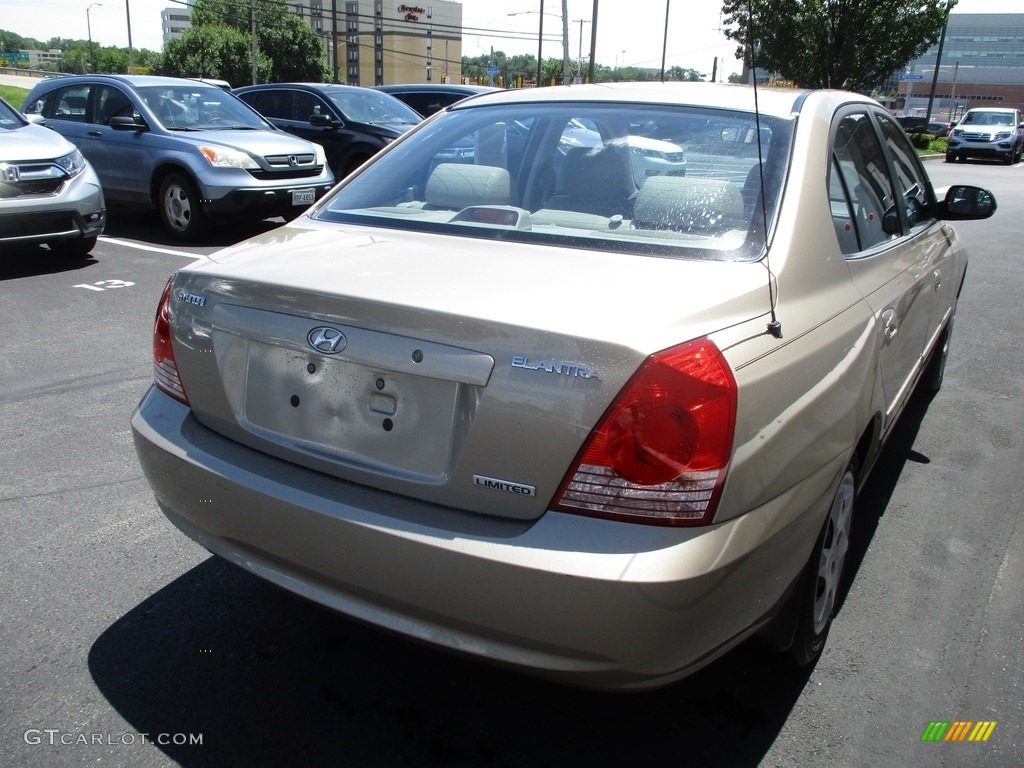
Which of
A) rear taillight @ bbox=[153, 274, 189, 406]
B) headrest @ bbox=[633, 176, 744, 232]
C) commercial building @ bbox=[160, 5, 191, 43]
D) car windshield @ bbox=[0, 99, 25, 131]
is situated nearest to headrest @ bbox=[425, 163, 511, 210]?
headrest @ bbox=[633, 176, 744, 232]

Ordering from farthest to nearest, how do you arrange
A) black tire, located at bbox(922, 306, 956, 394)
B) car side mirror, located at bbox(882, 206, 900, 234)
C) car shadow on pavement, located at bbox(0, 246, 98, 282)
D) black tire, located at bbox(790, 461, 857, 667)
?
car shadow on pavement, located at bbox(0, 246, 98, 282), black tire, located at bbox(922, 306, 956, 394), car side mirror, located at bbox(882, 206, 900, 234), black tire, located at bbox(790, 461, 857, 667)

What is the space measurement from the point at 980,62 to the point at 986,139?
104m

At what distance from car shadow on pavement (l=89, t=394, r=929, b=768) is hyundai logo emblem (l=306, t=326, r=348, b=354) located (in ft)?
2.45

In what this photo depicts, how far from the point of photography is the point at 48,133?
8.23 m

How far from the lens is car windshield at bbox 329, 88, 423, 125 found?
1256 cm

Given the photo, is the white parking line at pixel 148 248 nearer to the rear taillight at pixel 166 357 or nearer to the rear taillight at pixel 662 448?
the rear taillight at pixel 166 357

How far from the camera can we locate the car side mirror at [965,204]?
415 centimetres

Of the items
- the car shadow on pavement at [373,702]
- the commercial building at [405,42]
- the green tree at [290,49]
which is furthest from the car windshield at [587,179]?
the commercial building at [405,42]

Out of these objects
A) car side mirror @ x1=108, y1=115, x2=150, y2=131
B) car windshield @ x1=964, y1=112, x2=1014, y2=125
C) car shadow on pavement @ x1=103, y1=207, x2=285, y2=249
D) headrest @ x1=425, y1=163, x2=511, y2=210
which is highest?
car windshield @ x1=964, y1=112, x2=1014, y2=125

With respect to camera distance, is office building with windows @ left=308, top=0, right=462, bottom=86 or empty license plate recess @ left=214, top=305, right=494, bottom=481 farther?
office building with windows @ left=308, top=0, right=462, bottom=86

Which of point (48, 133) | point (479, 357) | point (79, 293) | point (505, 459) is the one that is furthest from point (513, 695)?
point (48, 133)

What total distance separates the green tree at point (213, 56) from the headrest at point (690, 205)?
253 feet

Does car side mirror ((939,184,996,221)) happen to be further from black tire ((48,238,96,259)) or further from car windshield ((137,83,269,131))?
car windshield ((137,83,269,131))

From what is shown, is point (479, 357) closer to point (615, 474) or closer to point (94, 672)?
point (615, 474)
